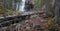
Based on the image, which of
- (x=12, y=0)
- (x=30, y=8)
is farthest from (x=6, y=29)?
(x=30, y=8)

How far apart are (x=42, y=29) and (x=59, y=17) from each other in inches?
37.8

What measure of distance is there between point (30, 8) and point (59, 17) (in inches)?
821

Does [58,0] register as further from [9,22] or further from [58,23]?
[9,22]

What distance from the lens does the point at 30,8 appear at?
2708 cm

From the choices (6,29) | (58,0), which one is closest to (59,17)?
(58,0)

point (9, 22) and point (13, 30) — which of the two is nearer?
point (13, 30)

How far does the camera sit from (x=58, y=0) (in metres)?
6.33

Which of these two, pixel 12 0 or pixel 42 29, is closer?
pixel 42 29

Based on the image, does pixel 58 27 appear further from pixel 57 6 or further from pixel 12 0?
pixel 12 0

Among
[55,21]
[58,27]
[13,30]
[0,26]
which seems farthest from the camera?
[0,26]

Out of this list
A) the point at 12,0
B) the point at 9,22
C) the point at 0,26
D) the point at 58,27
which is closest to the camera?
the point at 58,27

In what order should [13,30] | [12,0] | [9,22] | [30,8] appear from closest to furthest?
1. [13,30]
2. [9,22]
3. [12,0]
4. [30,8]

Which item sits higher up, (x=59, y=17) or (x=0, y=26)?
(x=59, y=17)

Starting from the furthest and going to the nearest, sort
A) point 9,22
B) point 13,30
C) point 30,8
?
1. point 30,8
2. point 9,22
3. point 13,30
